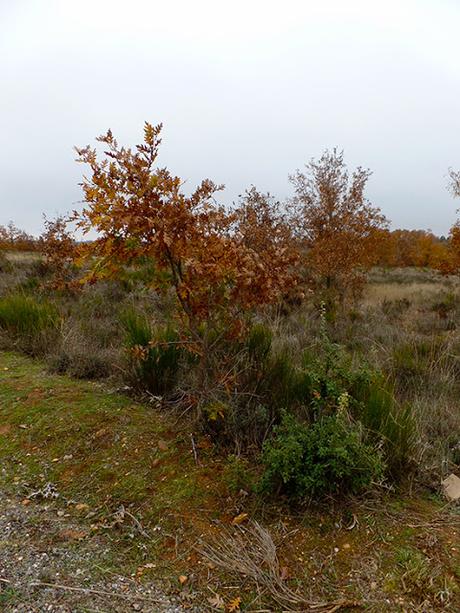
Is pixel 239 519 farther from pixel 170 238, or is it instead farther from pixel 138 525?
pixel 170 238

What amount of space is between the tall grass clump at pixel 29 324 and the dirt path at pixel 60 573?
312 cm

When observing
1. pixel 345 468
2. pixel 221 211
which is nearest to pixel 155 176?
pixel 221 211

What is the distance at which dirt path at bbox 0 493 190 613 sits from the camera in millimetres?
2027

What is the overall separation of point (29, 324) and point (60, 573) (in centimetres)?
430

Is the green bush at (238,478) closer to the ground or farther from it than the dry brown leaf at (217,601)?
farther from it

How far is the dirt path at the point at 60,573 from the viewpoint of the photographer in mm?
2027

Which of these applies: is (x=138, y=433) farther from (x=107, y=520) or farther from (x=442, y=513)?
(x=442, y=513)

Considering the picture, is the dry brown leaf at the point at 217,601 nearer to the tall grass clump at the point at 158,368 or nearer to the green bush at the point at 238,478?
the green bush at the point at 238,478

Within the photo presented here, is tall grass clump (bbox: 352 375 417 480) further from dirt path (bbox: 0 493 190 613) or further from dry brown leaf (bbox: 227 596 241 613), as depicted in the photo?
dirt path (bbox: 0 493 190 613)

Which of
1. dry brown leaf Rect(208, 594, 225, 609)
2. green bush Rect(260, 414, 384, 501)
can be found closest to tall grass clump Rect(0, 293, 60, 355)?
green bush Rect(260, 414, 384, 501)

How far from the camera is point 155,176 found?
2.93 metres

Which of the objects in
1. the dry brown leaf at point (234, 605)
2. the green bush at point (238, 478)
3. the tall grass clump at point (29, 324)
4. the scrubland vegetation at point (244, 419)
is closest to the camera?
the dry brown leaf at point (234, 605)

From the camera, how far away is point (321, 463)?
2516mm

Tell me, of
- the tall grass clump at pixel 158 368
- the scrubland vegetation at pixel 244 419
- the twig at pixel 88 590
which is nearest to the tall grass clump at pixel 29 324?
the scrubland vegetation at pixel 244 419
